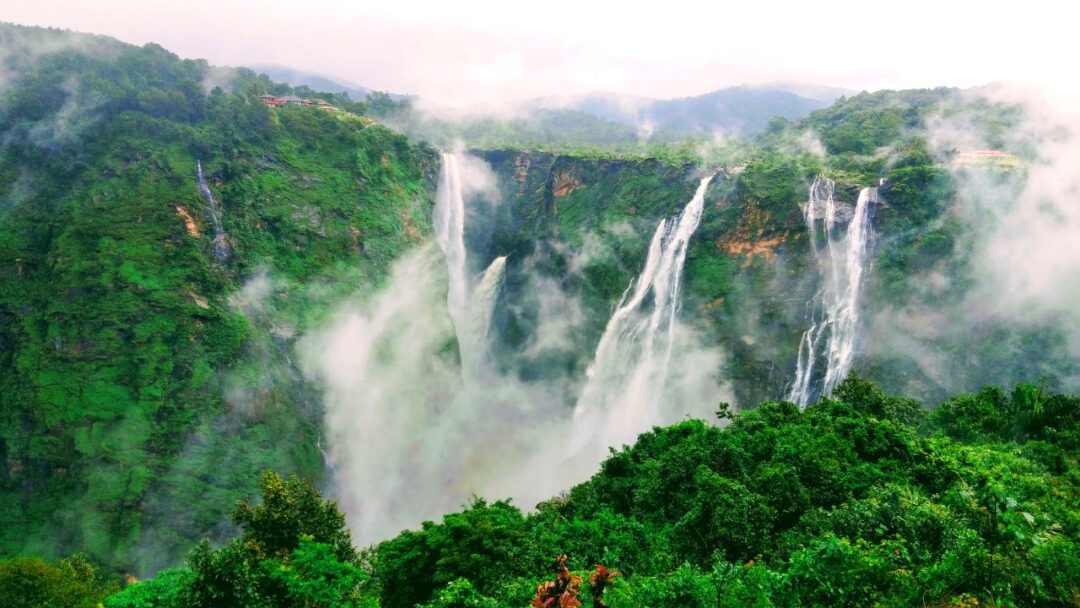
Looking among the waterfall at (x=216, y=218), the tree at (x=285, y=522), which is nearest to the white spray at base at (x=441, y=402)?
the waterfall at (x=216, y=218)

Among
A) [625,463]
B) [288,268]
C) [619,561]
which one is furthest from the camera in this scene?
[288,268]

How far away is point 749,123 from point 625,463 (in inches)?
4622

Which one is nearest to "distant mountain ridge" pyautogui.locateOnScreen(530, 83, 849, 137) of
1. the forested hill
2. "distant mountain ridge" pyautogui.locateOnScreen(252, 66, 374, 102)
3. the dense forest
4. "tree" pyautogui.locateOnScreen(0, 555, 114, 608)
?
"distant mountain ridge" pyautogui.locateOnScreen(252, 66, 374, 102)

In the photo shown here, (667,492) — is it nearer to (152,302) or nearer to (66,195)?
(152,302)

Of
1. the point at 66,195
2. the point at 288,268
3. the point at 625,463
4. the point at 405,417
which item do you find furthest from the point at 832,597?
the point at 66,195

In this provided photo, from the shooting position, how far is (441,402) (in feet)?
135

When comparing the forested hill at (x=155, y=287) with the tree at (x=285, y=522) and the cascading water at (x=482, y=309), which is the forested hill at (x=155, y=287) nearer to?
the cascading water at (x=482, y=309)

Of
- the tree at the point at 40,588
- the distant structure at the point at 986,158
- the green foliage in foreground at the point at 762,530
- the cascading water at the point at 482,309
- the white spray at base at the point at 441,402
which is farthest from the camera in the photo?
the cascading water at the point at 482,309

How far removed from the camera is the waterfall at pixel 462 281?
50219mm

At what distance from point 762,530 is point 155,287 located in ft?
106

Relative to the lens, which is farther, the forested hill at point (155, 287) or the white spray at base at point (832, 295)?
the white spray at base at point (832, 295)

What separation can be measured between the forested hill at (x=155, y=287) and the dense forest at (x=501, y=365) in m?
0.15

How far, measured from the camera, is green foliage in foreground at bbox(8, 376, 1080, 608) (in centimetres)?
798

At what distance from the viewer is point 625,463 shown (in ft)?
69.6
